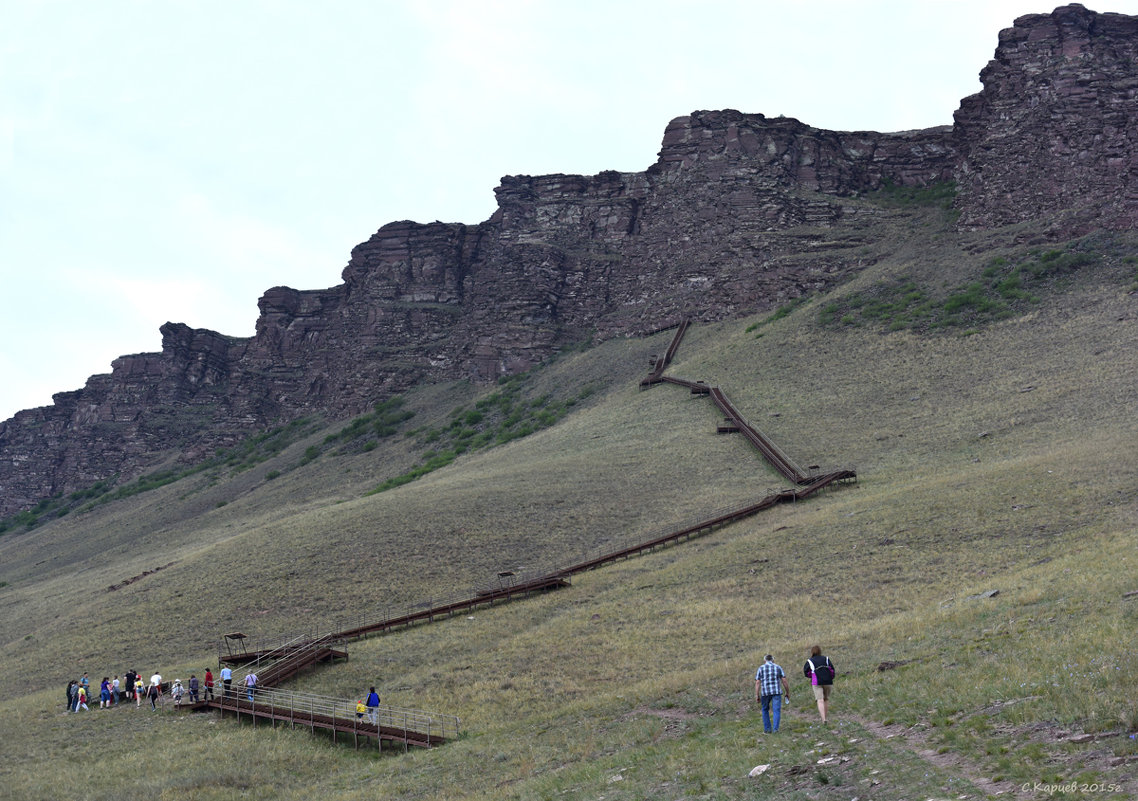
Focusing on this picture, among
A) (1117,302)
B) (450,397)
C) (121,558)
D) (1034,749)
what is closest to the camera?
(1034,749)

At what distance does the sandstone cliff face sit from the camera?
90.2 meters

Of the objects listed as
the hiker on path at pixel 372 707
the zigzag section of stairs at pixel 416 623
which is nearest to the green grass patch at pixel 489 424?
the zigzag section of stairs at pixel 416 623

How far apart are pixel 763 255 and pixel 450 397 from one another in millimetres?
36572

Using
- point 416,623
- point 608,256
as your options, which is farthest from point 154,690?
point 608,256

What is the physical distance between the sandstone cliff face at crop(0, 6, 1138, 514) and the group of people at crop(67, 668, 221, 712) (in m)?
73.3

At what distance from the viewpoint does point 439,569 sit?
44344 mm

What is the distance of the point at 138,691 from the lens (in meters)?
29.5

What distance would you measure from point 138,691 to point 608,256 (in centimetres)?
9764

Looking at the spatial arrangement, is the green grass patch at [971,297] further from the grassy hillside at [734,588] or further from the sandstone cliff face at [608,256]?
the sandstone cliff face at [608,256]

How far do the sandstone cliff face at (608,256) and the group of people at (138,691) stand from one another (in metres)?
73.3

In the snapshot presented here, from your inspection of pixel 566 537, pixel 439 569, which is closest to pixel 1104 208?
pixel 566 537

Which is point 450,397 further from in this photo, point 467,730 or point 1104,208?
point 467,730

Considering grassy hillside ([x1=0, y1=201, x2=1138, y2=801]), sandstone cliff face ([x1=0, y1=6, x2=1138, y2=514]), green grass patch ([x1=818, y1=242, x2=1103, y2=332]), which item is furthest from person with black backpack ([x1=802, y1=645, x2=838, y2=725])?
sandstone cliff face ([x1=0, y1=6, x2=1138, y2=514])

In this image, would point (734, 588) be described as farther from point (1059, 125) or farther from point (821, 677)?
point (1059, 125)
